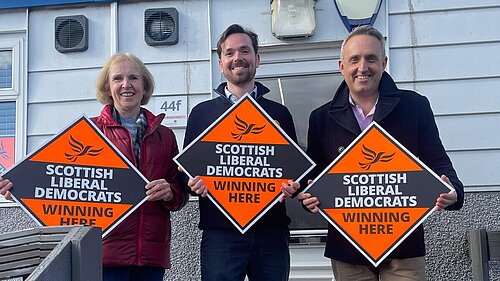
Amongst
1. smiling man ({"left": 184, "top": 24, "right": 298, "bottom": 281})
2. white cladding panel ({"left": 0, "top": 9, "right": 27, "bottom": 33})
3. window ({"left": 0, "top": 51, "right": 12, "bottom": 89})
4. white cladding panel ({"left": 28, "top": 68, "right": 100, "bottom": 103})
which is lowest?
smiling man ({"left": 184, "top": 24, "right": 298, "bottom": 281})

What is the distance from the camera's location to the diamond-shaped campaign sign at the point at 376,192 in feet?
10.5

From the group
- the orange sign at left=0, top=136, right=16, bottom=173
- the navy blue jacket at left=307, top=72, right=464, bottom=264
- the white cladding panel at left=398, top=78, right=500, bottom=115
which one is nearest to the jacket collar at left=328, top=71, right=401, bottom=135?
the navy blue jacket at left=307, top=72, right=464, bottom=264

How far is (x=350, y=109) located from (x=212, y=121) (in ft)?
2.39

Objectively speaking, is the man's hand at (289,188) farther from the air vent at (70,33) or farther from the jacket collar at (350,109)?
the air vent at (70,33)

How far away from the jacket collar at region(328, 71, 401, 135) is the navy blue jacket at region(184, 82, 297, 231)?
31 cm

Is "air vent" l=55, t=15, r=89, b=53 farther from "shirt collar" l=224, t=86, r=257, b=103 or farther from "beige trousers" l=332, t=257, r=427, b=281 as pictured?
"beige trousers" l=332, t=257, r=427, b=281

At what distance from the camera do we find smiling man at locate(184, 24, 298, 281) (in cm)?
337

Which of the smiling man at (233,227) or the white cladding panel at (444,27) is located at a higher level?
the white cladding panel at (444,27)

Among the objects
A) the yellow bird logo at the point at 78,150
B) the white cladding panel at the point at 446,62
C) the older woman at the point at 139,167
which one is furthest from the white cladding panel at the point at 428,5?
the yellow bird logo at the point at 78,150

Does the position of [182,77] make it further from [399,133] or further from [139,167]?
[399,133]

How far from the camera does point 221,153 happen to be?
3.45m

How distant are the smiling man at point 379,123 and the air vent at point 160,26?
65.3 inches

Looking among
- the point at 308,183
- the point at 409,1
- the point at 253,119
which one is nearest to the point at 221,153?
the point at 253,119

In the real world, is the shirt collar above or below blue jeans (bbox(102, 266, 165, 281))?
above
